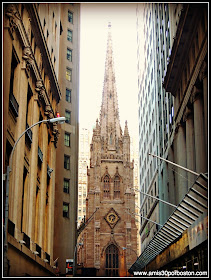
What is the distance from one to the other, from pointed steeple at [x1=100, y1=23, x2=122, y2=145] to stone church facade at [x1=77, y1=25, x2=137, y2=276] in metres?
0.31

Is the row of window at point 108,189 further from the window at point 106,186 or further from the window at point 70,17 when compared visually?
the window at point 70,17

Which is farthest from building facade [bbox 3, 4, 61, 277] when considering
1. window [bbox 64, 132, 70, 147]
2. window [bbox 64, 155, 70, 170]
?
window [bbox 64, 132, 70, 147]

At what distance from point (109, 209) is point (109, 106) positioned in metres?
32.9

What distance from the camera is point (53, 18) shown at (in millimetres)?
44062

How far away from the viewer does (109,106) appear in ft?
468

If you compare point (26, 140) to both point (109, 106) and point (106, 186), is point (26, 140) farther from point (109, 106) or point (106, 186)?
point (109, 106)

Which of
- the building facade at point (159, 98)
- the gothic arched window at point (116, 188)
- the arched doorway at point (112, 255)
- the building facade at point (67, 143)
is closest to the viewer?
the building facade at point (159, 98)

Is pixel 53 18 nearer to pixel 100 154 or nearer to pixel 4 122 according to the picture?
pixel 4 122

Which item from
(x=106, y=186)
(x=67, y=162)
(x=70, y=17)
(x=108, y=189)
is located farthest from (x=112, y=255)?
(x=70, y=17)

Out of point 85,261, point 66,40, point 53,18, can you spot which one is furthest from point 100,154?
point 53,18

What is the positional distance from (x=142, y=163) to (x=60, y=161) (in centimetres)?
3622

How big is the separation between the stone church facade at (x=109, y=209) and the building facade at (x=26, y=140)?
261ft

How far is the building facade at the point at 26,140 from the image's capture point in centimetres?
2370

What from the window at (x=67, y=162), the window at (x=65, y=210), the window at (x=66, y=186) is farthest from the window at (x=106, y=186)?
the window at (x=65, y=210)
